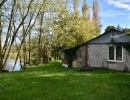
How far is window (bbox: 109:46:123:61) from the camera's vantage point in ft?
71.4

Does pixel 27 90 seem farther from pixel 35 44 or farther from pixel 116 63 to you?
pixel 35 44

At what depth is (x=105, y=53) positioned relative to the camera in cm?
2316

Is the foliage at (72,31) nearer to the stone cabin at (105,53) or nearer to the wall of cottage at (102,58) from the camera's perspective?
the stone cabin at (105,53)

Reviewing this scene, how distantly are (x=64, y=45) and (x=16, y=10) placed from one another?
16002mm

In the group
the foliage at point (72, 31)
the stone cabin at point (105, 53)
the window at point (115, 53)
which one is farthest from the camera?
the foliage at point (72, 31)

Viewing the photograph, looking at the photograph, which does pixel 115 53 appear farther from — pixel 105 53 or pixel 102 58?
pixel 102 58

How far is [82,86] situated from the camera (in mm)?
12852

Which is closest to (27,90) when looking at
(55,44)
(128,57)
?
(128,57)

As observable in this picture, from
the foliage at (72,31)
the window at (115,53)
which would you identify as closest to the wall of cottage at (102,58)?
the window at (115,53)

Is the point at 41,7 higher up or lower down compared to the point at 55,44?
higher up

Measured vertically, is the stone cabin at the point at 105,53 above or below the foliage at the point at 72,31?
below

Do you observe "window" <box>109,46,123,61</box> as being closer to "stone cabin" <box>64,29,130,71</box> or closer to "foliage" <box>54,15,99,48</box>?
"stone cabin" <box>64,29,130,71</box>

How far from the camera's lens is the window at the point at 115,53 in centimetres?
2175

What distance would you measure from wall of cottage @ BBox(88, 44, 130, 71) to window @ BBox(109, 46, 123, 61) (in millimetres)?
437
